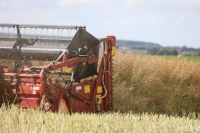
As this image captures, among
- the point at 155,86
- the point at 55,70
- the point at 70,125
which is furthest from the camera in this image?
the point at 155,86

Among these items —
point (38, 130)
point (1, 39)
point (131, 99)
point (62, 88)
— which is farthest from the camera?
point (131, 99)

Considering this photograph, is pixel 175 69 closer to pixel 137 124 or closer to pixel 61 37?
pixel 61 37

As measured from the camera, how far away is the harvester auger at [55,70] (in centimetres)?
722

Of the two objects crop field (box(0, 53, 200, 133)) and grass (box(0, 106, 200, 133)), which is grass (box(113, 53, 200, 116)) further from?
grass (box(0, 106, 200, 133))

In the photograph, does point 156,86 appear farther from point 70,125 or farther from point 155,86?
point 70,125

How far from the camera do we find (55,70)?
312 inches

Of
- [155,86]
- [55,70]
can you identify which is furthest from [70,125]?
[155,86]

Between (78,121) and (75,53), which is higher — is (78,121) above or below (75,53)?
below

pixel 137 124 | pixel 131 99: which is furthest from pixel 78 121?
pixel 131 99

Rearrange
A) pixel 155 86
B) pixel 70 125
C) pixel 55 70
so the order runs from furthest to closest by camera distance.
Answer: pixel 155 86
pixel 55 70
pixel 70 125

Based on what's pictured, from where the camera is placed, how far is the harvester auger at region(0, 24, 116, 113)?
23.7ft

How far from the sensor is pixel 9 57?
8.56 metres

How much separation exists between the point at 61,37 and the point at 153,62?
3.33 metres

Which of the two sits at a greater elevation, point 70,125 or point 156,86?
point 70,125
